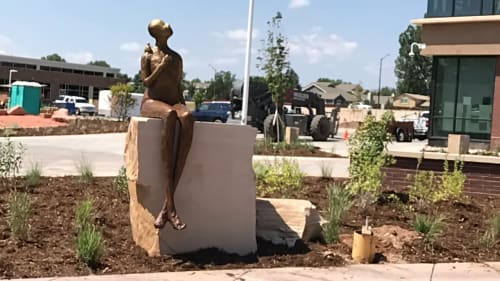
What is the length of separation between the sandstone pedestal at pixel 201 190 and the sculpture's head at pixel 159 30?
992 mm

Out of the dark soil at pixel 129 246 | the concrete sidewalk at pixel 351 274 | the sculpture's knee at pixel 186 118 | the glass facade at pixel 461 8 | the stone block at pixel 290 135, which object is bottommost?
the concrete sidewalk at pixel 351 274

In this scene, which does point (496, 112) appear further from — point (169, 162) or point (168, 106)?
point (169, 162)

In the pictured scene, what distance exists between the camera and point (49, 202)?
9.23m

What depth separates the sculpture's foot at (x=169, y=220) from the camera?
6.86 metres

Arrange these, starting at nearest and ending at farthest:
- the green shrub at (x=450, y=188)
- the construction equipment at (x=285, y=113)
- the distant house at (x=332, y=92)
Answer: the green shrub at (x=450, y=188) < the construction equipment at (x=285, y=113) < the distant house at (x=332, y=92)

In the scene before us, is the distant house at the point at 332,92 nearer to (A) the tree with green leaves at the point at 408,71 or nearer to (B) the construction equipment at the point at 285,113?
(A) the tree with green leaves at the point at 408,71

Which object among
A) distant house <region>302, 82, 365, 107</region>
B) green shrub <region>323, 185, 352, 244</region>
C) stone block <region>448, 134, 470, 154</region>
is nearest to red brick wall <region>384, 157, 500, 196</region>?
stone block <region>448, 134, 470, 154</region>

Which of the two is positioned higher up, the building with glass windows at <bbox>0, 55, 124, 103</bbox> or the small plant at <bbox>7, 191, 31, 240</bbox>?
the building with glass windows at <bbox>0, 55, 124, 103</bbox>

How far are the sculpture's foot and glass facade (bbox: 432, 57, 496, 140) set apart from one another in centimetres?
1779

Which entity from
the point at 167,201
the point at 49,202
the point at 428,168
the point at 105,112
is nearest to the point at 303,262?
the point at 167,201

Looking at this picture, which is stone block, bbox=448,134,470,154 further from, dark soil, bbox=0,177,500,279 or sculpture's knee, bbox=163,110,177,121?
sculpture's knee, bbox=163,110,177,121

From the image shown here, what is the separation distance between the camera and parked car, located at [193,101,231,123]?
42.9 metres

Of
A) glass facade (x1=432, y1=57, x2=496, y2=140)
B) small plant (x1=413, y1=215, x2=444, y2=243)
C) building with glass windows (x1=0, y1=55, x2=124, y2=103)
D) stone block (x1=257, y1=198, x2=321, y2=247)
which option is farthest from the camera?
building with glass windows (x1=0, y1=55, x2=124, y2=103)

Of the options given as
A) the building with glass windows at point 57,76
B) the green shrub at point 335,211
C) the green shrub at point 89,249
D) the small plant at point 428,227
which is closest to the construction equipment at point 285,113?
the green shrub at point 335,211
